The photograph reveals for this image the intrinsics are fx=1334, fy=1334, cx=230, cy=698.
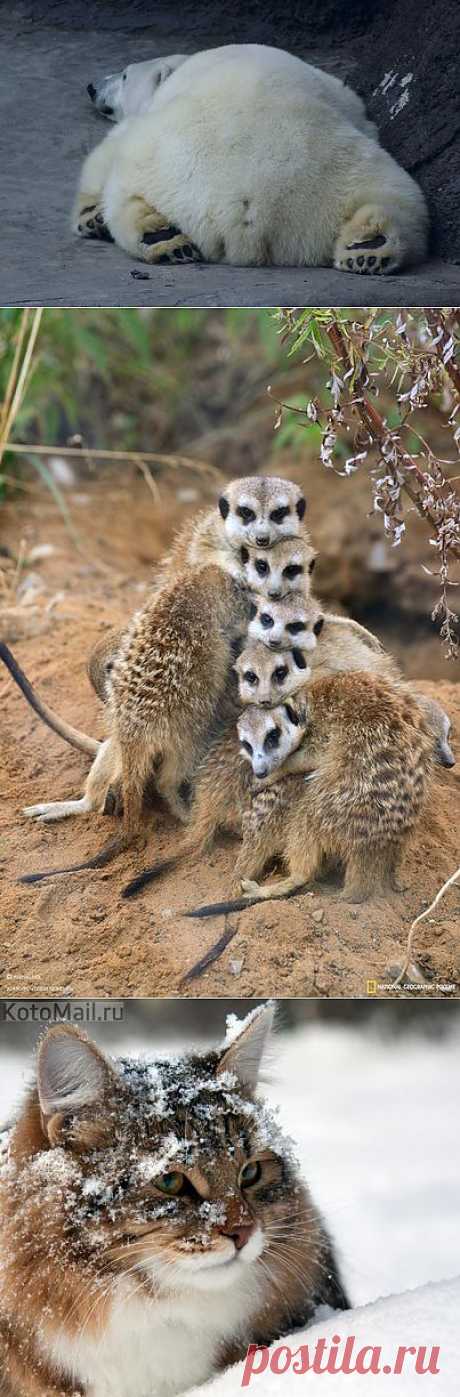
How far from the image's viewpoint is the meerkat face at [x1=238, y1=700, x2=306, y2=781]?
6.86 feet

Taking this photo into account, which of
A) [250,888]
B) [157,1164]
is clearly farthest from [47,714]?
[157,1164]

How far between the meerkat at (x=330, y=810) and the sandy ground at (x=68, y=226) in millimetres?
682

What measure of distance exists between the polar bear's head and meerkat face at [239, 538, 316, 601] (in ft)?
2.99

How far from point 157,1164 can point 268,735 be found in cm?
66

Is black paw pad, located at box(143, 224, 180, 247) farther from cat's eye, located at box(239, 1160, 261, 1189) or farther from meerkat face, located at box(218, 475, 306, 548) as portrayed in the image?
cat's eye, located at box(239, 1160, 261, 1189)

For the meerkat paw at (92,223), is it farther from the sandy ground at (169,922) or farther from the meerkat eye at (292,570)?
the sandy ground at (169,922)

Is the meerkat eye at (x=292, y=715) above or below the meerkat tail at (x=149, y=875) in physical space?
above

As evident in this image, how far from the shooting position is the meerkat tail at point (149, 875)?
212cm

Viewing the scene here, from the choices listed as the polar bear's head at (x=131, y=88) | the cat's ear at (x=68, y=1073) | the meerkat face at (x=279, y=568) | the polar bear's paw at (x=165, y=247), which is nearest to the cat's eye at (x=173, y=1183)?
the cat's ear at (x=68, y=1073)

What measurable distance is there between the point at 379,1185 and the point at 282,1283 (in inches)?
9.2

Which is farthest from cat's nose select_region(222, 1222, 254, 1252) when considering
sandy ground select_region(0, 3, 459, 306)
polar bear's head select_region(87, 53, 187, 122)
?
polar bear's head select_region(87, 53, 187, 122)

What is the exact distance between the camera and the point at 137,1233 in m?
1.94

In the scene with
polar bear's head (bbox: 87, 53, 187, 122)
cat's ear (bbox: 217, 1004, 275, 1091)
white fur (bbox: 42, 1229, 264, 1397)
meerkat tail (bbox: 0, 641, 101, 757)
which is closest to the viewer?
white fur (bbox: 42, 1229, 264, 1397)

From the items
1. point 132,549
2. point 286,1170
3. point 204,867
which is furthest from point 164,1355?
point 132,549
